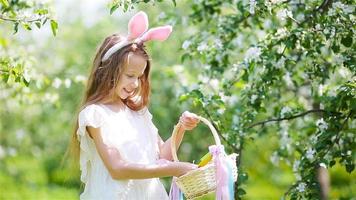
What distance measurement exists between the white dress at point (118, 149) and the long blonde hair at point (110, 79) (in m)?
0.05

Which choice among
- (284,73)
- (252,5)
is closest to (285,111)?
(284,73)

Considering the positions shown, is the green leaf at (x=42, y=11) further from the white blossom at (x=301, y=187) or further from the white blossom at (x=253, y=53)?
the white blossom at (x=301, y=187)

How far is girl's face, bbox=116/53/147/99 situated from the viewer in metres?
3.07

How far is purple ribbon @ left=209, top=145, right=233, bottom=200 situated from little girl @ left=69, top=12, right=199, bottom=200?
0.40 ft

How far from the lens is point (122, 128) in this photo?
3123mm

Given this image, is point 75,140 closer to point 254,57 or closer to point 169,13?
point 254,57

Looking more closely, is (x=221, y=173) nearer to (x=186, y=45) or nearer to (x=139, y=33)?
(x=139, y=33)

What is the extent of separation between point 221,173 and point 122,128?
0.47m

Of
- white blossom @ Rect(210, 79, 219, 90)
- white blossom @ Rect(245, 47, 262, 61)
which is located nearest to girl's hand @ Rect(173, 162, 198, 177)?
white blossom @ Rect(245, 47, 262, 61)

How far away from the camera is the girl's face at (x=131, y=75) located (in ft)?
10.1

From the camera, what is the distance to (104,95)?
3.14 meters

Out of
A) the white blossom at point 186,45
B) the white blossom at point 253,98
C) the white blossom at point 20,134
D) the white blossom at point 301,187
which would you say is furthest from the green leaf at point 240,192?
the white blossom at point 20,134

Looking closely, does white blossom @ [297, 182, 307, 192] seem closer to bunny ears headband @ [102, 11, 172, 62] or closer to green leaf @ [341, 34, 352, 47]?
green leaf @ [341, 34, 352, 47]

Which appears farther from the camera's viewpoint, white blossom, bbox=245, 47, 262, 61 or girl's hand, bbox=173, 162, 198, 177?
white blossom, bbox=245, 47, 262, 61
